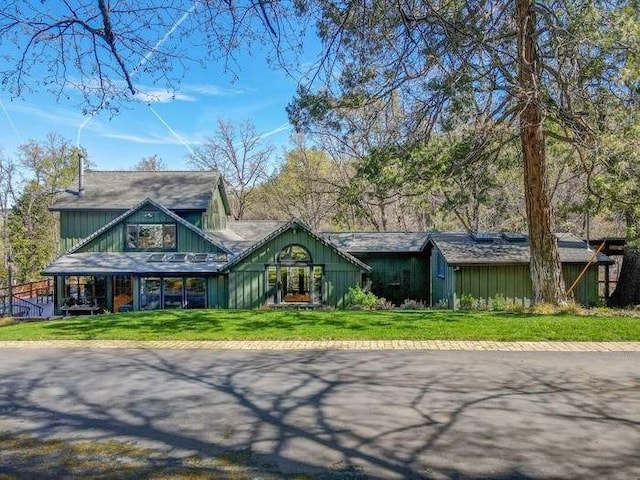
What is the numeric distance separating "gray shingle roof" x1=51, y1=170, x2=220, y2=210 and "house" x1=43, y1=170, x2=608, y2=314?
3.8 inches

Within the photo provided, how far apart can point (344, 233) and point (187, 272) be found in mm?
8972

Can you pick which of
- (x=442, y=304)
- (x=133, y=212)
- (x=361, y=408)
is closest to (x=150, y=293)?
(x=133, y=212)

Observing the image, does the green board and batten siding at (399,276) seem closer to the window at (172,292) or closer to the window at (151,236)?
the window at (172,292)

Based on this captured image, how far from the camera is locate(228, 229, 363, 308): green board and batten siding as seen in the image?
21.6 metres

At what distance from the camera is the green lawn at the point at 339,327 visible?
10766 mm

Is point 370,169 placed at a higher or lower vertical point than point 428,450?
higher

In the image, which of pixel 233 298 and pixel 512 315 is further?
pixel 233 298

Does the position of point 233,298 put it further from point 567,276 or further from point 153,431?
point 153,431

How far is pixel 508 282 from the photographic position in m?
21.2

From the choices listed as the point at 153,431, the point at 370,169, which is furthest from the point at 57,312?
the point at 153,431

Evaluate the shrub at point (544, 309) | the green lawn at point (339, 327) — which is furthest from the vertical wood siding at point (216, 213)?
the shrub at point (544, 309)

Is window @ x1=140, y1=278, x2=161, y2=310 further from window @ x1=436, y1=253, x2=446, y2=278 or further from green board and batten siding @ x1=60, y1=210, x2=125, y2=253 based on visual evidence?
window @ x1=436, y1=253, x2=446, y2=278

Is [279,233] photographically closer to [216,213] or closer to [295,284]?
[295,284]

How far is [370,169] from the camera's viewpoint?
1435 centimetres
